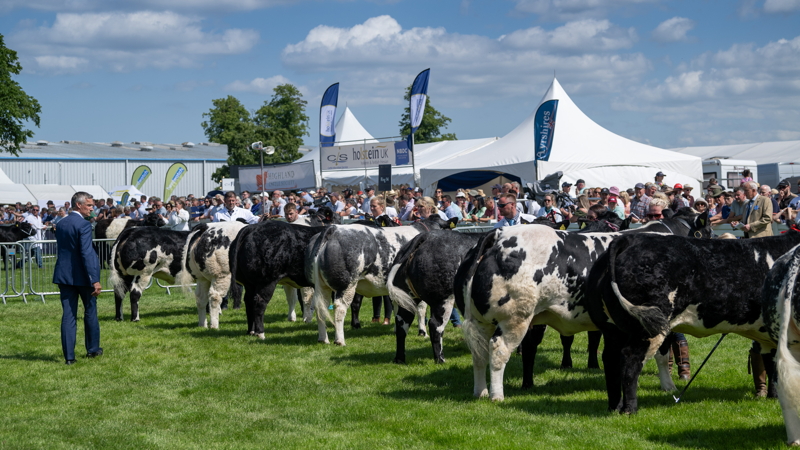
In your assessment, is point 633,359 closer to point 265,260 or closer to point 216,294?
point 265,260

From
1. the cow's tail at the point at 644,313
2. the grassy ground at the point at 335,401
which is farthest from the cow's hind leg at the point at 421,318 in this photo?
the cow's tail at the point at 644,313

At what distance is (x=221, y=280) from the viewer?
13.5 m

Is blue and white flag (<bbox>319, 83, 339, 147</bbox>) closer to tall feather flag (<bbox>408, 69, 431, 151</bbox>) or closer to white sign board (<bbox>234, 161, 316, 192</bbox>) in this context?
white sign board (<bbox>234, 161, 316, 192</bbox>)

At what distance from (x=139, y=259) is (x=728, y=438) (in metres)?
11.6

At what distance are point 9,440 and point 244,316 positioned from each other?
8.20m

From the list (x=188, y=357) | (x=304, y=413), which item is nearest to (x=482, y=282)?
Answer: (x=304, y=413)

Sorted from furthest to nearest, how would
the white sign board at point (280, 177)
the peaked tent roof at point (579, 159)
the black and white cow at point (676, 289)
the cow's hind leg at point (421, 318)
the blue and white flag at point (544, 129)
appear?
the white sign board at point (280, 177) < the peaked tent roof at point (579, 159) < the blue and white flag at point (544, 129) < the cow's hind leg at point (421, 318) < the black and white cow at point (676, 289)

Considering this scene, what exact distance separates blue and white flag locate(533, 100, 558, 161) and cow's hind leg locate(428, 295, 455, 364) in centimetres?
1718

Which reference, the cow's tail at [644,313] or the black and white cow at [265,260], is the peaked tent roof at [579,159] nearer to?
the black and white cow at [265,260]

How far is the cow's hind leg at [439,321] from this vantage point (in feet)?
31.6

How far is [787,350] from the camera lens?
5523 millimetres

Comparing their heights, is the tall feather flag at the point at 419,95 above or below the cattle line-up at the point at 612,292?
above

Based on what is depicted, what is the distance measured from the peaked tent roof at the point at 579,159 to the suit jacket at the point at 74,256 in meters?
17.9

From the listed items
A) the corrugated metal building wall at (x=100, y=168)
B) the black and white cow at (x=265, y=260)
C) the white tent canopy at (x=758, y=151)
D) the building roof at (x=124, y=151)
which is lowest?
the black and white cow at (x=265, y=260)
